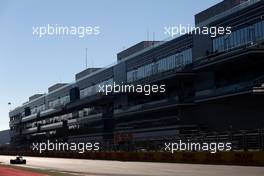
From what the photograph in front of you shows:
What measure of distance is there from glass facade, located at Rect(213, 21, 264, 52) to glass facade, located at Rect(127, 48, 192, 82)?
26.9 feet

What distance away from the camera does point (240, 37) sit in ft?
202

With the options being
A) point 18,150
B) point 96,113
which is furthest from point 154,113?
point 18,150

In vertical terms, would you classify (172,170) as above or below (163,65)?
below

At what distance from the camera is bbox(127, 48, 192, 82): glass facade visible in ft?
246

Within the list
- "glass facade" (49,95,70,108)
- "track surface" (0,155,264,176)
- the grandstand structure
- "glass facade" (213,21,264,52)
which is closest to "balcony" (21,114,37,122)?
"glass facade" (49,95,70,108)

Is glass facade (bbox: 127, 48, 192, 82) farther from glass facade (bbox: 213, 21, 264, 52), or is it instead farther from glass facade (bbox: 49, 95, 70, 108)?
glass facade (bbox: 49, 95, 70, 108)

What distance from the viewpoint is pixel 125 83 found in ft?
314

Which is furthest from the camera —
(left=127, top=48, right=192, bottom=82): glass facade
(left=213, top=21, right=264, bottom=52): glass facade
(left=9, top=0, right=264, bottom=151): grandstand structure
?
(left=127, top=48, right=192, bottom=82): glass facade

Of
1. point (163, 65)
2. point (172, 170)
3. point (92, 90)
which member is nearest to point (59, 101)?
point (92, 90)

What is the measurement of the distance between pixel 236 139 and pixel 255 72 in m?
23.6

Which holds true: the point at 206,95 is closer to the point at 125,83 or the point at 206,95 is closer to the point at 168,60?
the point at 168,60

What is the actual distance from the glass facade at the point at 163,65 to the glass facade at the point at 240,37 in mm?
8200

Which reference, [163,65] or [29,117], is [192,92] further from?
[29,117]

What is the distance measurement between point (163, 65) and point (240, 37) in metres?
21.8
